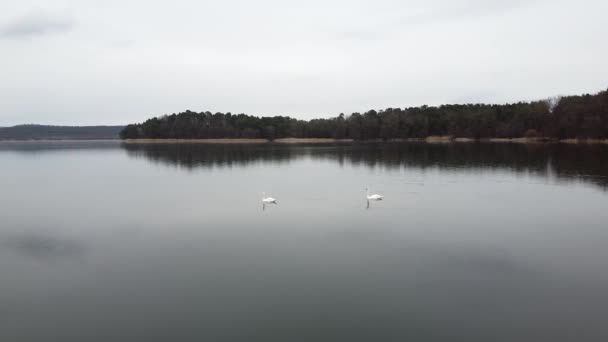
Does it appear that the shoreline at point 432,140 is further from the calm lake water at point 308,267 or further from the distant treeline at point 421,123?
the calm lake water at point 308,267

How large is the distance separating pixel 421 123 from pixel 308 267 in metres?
114

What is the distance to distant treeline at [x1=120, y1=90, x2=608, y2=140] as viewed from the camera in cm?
7925

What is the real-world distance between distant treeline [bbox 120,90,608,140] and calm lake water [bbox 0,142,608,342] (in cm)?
6509

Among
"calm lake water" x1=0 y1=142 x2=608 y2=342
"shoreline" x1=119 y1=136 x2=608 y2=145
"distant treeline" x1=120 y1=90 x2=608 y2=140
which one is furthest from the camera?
"shoreline" x1=119 y1=136 x2=608 y2=145

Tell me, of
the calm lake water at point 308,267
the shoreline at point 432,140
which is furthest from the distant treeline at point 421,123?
the calm lake water at point 308,267

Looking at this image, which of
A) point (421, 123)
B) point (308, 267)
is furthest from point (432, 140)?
point (308, 267)

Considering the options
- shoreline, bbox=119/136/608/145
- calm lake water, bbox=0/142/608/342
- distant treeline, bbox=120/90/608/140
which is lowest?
calm lake water, bbox=0/142/608/342

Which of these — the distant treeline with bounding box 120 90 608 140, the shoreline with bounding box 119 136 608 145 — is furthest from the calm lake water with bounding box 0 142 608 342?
the shoreline with bounding box 119 136 608 145

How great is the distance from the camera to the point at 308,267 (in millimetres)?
11773

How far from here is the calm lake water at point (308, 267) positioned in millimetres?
8500

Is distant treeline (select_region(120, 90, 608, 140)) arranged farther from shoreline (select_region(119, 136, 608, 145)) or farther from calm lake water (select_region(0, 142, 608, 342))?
calm lake water (select_region(0, 142, 608, 342))

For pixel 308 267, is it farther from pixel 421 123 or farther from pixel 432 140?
pixel 421 123

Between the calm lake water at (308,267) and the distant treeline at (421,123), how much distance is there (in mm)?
65090

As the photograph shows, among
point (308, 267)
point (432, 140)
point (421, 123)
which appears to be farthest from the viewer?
point (421, 123)
